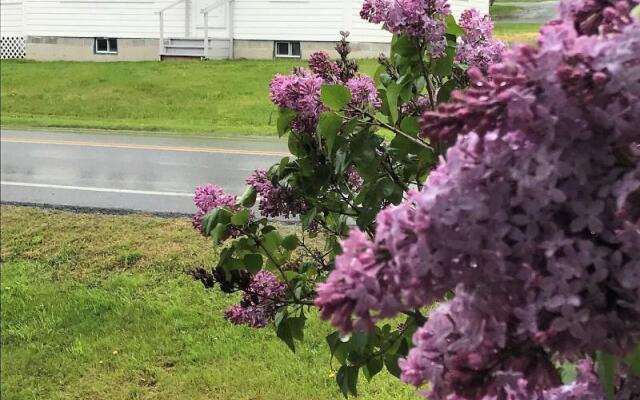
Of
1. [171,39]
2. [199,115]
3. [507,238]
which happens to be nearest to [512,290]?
[507,238]

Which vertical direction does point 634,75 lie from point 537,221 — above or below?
above

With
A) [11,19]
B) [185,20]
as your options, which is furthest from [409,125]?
[11,19]

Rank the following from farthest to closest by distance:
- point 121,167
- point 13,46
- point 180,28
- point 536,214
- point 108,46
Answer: point 13,46, point 108,46, point 180,28, point 121,167, point 536,214

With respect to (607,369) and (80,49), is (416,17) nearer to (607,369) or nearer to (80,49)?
(607,369)

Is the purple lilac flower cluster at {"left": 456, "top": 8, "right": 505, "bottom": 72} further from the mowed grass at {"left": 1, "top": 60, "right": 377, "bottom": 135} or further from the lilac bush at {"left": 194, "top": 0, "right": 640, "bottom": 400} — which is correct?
the mowed grass at {"left": 1, "top": 60, "right": 377, "bottom": 135}

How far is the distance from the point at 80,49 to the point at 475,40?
2209 cm

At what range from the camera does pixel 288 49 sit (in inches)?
819

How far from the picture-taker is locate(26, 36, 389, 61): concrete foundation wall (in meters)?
20.2

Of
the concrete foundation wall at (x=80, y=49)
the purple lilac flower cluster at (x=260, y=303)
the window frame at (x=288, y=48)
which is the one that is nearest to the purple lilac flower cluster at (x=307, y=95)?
the purple lilac flower cluster at (x=260, y=303)

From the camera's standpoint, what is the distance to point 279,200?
7.41 feet

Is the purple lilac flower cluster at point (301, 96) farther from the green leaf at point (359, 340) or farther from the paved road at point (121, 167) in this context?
the paved road at point (121, 167)

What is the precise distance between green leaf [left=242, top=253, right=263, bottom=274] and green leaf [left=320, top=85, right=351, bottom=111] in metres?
0.52

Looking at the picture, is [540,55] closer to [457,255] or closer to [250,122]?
[457,255]

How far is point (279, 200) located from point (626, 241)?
150 cm
